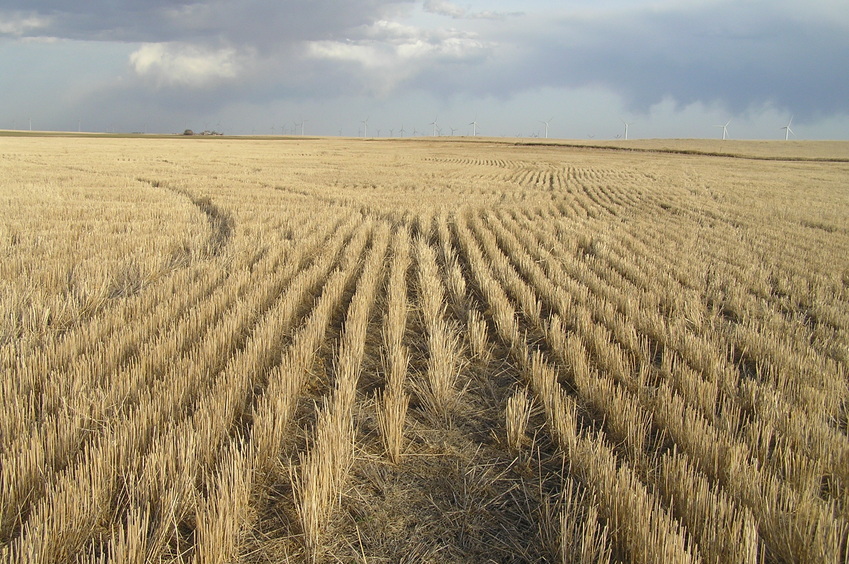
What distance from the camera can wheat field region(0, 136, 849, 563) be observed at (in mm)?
2203

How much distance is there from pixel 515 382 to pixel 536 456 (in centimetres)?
101

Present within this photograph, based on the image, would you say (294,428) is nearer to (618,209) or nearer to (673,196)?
(618,209)

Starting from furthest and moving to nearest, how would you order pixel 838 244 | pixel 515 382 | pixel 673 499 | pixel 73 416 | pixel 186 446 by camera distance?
pixel 838 244, pixel 515 382, pixel 73 416, pixel 186 446, pixel 673 499

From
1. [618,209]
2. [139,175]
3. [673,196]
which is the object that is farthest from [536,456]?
[139,175]

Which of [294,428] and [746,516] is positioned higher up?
[746,516]

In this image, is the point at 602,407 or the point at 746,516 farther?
the point at 602,407

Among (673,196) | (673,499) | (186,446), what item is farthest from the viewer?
(673,196)

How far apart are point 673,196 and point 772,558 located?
16.7 metres

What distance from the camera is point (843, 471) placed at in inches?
103

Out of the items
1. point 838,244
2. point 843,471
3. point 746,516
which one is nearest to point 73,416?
point 746,516

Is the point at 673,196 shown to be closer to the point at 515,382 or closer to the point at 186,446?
the point at 515,382

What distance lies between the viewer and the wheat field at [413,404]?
2203mm

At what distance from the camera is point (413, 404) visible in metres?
3.69

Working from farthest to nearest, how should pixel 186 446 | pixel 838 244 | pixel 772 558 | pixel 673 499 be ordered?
pixel 838 244
pixel 186 446
pixel 673 499
pixel 772 558
